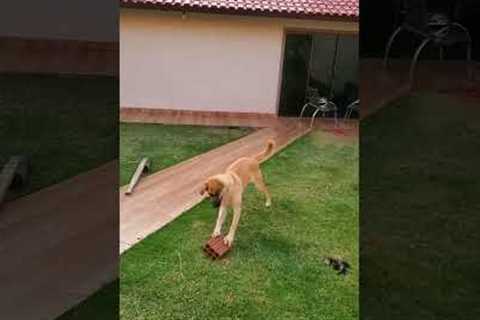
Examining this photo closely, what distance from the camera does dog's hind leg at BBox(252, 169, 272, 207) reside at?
2523 millimetres

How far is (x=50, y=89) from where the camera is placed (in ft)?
8.16

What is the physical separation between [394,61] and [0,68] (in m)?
1.57

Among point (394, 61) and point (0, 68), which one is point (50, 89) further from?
point (394, 61)

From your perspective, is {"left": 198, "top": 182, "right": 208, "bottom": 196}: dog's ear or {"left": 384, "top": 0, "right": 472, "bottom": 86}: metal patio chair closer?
{"left": 384, "top": 0, "right": 472, "bottom": 86}: metal patio chair

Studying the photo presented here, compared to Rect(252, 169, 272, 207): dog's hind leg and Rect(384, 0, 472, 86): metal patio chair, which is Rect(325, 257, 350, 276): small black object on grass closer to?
Rect(252, 169, 272, 207): dog's hind leg

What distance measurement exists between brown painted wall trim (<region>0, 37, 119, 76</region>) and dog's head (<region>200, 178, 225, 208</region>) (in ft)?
1.82

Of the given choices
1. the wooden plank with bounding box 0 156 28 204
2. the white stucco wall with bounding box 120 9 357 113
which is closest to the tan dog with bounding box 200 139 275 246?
the white stucco wall with bounding box 120 9 357 113

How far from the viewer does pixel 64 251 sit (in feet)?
8.14

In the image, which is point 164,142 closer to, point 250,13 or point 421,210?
point 250,13

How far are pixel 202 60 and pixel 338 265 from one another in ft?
3.26

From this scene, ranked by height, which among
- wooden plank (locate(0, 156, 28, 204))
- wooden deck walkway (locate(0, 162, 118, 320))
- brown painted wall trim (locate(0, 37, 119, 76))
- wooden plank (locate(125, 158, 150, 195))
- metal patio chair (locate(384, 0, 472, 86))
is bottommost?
wooden deck walkway (locate(0, 162, 118, 320))

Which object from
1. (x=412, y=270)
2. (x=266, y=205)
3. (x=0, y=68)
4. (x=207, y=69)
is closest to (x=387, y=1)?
(x=207, y=69)

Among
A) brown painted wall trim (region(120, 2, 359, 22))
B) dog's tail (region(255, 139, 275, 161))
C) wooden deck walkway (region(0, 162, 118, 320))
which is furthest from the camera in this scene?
dog's tail (region(255, 139, 275, 161))

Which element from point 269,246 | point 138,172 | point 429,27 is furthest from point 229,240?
point 429,27
